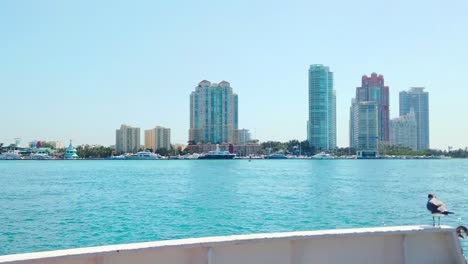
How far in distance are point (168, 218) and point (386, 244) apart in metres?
26.2

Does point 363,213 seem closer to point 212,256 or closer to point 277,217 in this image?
point 277,217

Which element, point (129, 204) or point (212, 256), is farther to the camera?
point (129, 204)

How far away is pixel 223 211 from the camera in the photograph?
35.0 metres

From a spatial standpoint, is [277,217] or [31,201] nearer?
[277,217]

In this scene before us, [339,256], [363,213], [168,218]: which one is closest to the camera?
[339,256]

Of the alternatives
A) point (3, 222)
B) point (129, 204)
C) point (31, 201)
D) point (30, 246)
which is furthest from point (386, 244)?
point (31, 201)

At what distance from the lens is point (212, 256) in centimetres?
516

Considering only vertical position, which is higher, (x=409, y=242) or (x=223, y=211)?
(x=409, y=242)

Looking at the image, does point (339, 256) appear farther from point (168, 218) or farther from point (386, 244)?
point (168, 218)

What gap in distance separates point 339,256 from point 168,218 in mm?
26162

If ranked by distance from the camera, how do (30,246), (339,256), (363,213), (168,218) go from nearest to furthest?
(339,256) → (30,246) → (168,218) → (363,213)

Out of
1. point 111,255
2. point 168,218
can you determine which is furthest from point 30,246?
point 111,255

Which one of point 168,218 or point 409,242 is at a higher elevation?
point 409,242

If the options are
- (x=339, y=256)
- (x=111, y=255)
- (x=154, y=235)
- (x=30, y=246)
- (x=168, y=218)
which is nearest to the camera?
(x=111, y=255)
